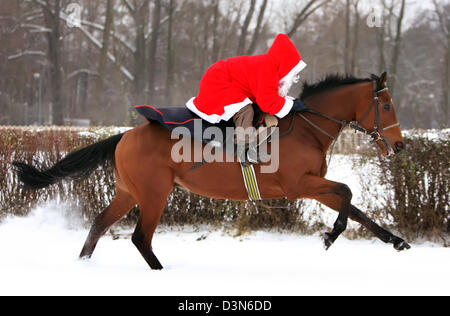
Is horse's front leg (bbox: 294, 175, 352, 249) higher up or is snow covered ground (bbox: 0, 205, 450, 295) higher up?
horse's front leg (bbox: 294, 175, 352, 249)

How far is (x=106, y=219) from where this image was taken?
187 inches

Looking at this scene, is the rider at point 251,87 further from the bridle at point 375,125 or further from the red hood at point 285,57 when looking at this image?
the bridle at point 375,125

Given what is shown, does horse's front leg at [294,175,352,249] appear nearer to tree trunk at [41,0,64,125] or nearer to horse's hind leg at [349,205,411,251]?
horse's hind leg at [349,205,411,251]

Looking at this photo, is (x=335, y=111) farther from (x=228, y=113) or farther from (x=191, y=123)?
(x=191, y=123)

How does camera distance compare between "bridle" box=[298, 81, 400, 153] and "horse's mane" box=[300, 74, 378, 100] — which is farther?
"horse's mane" box=[300, 74, 378, 100]

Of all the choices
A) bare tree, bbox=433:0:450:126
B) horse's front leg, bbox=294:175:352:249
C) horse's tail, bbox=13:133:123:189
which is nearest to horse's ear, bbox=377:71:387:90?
horse's front leg, bbox=294:175:352:249

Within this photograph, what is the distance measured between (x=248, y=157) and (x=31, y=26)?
23331mm

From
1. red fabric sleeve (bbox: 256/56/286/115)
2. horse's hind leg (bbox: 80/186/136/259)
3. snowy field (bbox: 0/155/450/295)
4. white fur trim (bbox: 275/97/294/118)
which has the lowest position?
snowy field (bbox: 0/155/450/295)

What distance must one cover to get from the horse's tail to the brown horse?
319 millimetres

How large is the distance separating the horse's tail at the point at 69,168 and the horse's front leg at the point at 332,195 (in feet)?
6.88

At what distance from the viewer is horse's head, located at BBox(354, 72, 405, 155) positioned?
418cm

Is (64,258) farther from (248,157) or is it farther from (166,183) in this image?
(248,157)

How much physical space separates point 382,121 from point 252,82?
1.27 metres

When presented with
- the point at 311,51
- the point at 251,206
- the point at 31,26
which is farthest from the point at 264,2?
the point at 251,206
